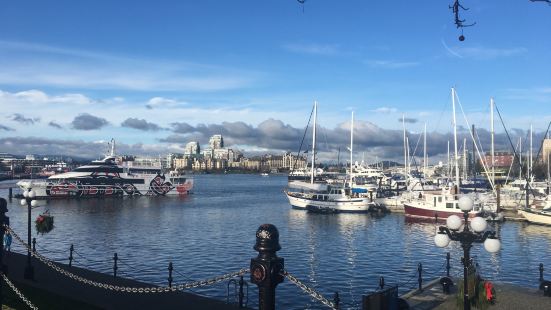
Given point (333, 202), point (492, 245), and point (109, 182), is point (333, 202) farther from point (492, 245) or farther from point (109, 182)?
point (492, 245)

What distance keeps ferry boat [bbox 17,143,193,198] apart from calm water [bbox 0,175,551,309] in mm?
30990

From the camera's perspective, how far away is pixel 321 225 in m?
62.5

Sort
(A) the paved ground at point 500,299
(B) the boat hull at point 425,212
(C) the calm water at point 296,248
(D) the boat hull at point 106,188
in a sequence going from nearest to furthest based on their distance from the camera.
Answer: (A) the paved ground at point 500,299, (C) the calm water at point 296,248, (B) the boat hull at point 425,212, (D) the boat hull at point 106,188

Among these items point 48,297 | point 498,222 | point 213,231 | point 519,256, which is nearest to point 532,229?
point 498,222

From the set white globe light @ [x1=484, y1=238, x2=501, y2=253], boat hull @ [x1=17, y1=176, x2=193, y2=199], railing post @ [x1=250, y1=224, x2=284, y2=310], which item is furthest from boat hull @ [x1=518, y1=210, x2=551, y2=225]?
boat hull @ [x1=17, y1=176, x2=193, y2=199]

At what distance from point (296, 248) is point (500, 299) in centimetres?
2621

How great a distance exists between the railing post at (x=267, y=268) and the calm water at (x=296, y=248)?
59.3ft

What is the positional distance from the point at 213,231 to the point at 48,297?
3938 centimetres

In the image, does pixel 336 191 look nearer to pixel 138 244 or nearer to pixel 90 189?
pixel 138 244

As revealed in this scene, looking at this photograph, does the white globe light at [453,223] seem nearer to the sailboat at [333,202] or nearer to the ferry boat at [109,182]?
the sailboat at [333,202]

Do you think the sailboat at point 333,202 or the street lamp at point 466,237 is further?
the sailboat at point 333,202

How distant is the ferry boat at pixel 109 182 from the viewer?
10350 cm

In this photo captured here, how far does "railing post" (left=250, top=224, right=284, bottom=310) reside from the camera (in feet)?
22.6

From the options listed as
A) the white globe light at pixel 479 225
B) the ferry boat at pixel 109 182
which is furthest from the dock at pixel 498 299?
the ferry boat at pixel 109 182
